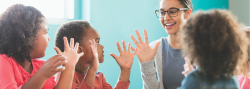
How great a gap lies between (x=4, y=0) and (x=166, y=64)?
134 cm

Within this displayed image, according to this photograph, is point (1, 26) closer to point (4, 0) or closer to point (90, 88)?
point (90, 88)

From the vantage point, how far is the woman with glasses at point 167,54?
1.11m

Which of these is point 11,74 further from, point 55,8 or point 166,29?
point 55,8

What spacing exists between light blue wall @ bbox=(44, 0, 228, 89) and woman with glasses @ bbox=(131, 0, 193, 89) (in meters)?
0.63

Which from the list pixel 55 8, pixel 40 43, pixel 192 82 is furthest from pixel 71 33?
pixel 55 8

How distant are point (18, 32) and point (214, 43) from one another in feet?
2.40

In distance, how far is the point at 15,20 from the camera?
2.68ft

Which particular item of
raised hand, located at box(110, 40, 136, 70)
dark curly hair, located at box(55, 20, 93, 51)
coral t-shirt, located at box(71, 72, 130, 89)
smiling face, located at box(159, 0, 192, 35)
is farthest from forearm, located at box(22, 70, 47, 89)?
smiling face, located at box(159, 0, 192, 35)

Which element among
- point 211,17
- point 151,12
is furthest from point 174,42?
point 151,12

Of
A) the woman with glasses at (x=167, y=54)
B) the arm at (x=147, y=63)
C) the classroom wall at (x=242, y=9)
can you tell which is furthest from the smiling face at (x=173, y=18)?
the classroom wall at (x=242, y=9)

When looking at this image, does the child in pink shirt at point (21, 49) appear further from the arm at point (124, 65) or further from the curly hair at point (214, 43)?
the curly hair at point (214, 43)

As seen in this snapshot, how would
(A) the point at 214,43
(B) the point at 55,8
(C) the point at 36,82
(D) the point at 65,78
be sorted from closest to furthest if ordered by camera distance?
(A) the point at 214,43 → (C) the point at 36,82 → (D) the point at 65,78 → (B) the point at 55,8

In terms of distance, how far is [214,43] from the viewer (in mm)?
591

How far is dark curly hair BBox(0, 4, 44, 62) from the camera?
2.67 ft
